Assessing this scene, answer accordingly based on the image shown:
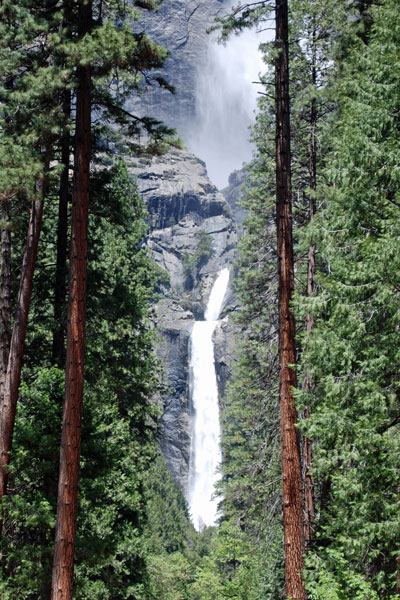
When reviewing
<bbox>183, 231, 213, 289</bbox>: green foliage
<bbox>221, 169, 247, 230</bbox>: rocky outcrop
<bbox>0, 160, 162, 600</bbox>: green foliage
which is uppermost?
<bbox>221, 169, 247, 230</bbox>: rocky outcrop

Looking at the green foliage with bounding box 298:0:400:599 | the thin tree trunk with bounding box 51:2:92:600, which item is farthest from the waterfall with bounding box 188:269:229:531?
the thin tree trunk with bounding box 51:2:92:600

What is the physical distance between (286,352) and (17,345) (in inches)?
154

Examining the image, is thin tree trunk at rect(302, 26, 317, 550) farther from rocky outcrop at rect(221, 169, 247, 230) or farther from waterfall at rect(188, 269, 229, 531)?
rocky outcrop at rect(221, 169, 247, 230)

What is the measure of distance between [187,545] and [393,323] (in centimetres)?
3730

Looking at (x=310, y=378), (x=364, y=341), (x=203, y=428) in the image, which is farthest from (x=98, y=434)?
(x=203, y=428)

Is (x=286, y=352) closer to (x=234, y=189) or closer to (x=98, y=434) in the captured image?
(x=98, y=434)

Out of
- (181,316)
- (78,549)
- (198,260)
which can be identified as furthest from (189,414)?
(78,549)

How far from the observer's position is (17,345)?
24.7ft

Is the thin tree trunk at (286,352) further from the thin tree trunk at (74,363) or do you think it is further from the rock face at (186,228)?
the rock face at (186,228)

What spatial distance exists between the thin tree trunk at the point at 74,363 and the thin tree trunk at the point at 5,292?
1.62 m

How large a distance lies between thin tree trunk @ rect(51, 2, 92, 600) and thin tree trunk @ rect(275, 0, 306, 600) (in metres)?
2.28

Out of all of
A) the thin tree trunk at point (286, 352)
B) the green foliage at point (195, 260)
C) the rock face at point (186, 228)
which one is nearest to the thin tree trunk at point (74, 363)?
the thin tree trunk at point (286, 352)

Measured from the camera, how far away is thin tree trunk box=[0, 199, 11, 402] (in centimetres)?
766

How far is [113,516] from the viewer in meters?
9.71
